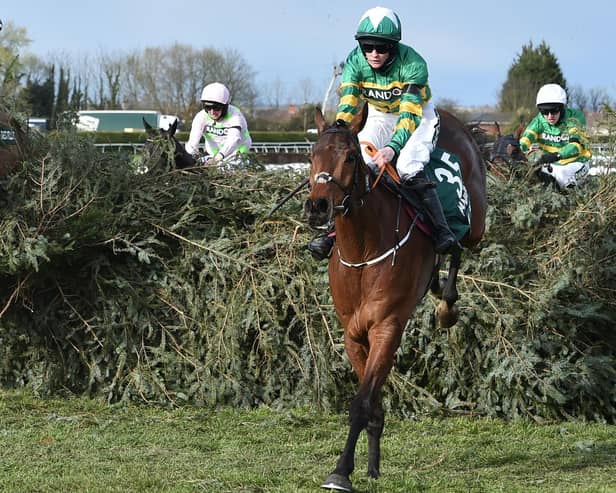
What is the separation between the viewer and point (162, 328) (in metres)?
8.68


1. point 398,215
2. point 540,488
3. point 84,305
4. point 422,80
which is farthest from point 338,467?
point 84,305

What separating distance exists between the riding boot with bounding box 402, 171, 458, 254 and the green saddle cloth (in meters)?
0.34

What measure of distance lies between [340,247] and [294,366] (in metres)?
2.74

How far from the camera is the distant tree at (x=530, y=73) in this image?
56.4 meters

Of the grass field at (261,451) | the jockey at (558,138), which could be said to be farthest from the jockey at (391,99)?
the jockey at (558,138)

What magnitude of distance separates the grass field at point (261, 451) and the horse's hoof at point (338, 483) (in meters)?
0.19

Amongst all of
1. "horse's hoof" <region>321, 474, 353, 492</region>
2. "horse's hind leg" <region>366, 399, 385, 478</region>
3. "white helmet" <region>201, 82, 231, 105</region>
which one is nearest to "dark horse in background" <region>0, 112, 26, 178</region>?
"white helmet" <region>201, 82, 231, 105</region>

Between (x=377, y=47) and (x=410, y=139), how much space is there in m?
0.78

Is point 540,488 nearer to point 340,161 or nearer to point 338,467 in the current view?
point 338,467

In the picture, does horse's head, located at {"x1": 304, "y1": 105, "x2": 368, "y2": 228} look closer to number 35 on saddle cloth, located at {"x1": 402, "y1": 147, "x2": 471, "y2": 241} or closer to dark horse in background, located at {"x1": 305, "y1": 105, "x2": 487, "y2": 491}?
dark horse in background, located at {"x1": 305, "y1": 105, "x2": 487, "y2": 491}

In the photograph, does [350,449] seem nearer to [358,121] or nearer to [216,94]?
[358,121]

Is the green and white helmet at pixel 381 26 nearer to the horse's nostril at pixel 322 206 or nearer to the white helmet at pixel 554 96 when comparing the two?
the horse's nostril at pixel 322 206

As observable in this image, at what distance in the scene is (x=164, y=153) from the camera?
1002cm

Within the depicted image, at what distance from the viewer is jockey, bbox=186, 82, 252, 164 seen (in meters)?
11.2
